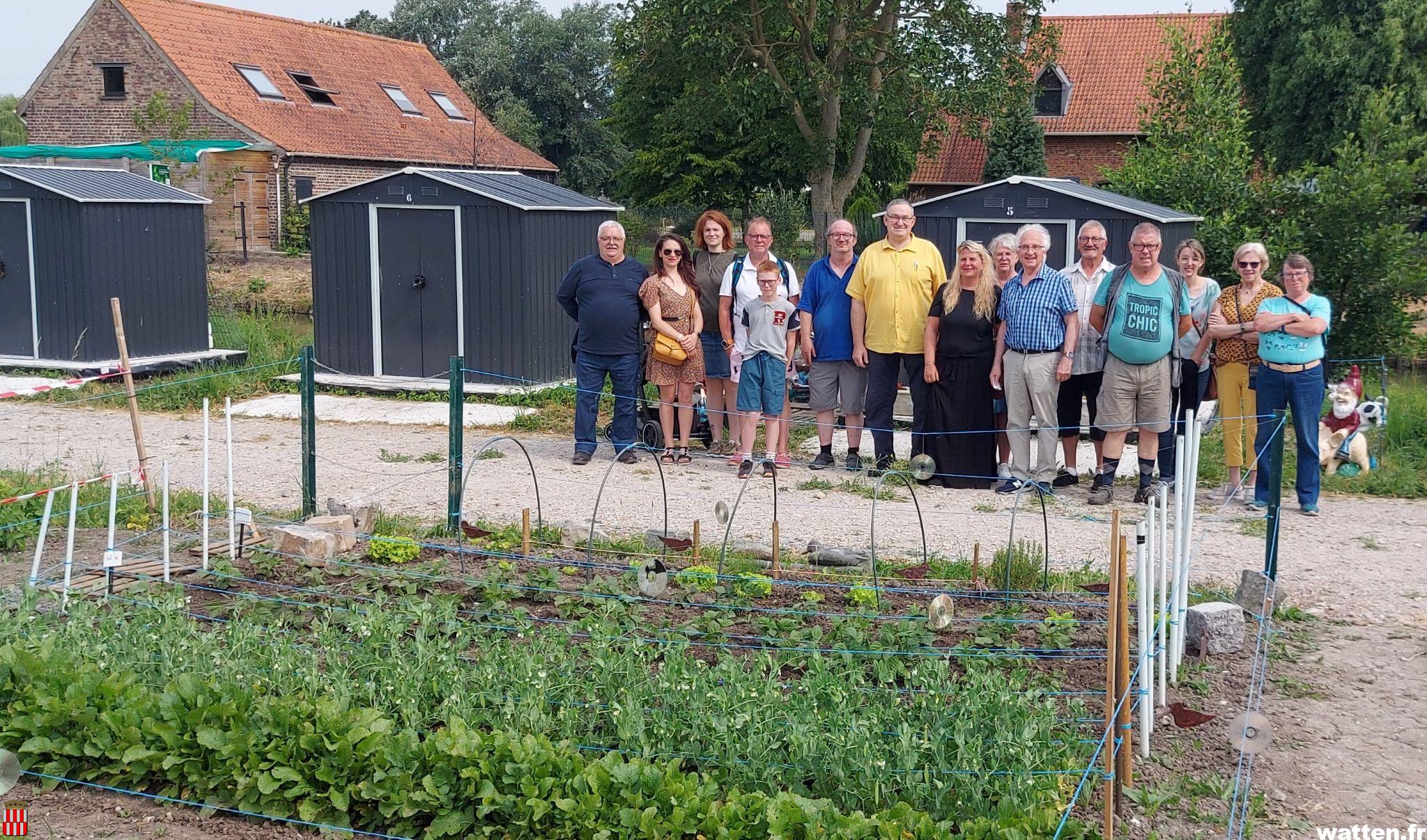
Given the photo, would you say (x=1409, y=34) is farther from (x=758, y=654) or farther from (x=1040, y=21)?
(x=758, y=654)

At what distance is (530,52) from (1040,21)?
109ft

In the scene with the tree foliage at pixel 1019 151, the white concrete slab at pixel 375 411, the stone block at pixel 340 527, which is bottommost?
the stone block at pixel 340 527

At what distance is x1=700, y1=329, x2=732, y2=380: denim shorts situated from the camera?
35.8 ft

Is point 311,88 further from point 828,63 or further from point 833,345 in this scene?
point 833,345

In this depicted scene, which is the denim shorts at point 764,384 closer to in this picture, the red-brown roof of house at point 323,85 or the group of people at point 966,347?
the group of people at point 966,347

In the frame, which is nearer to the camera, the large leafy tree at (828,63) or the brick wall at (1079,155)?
the large leafy tree at (828,63)

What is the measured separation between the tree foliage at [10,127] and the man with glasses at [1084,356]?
117 ft

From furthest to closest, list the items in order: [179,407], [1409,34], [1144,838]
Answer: [1409,34], [179,407], [1144,838]

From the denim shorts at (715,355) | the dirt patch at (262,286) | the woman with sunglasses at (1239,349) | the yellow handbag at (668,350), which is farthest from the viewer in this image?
the dirt patch at (262,286)

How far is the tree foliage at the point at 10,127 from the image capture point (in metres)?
47.8

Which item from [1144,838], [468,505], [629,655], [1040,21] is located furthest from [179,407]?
[1040,21]

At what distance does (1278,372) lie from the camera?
30.1ft

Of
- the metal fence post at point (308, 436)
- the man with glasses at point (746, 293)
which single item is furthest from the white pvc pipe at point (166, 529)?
the man with glasses at point (746, 293)

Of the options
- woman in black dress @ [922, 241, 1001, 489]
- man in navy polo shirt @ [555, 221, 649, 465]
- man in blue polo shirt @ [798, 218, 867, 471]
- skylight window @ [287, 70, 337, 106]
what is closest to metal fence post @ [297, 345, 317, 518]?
man in navy polo shirt @ [555, 221, 649, 465]
